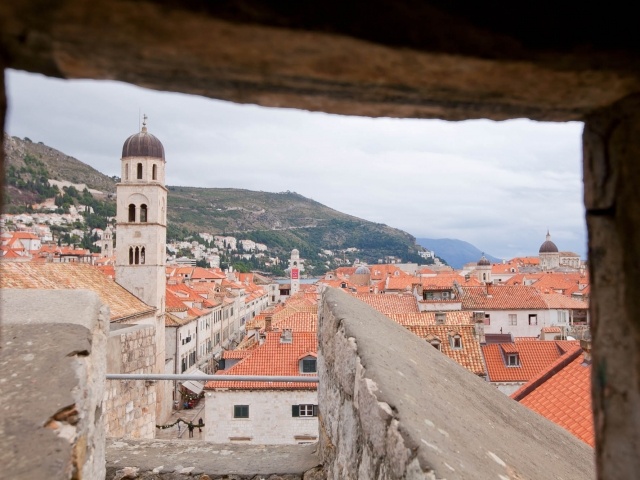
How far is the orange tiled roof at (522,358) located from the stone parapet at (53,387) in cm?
1859

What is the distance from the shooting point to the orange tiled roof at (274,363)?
15656 mm

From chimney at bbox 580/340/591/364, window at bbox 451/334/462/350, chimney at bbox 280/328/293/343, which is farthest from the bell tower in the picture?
chimney at bbox 580/340/591/364

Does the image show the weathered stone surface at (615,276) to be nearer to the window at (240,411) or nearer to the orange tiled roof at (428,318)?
the window at (240,411)

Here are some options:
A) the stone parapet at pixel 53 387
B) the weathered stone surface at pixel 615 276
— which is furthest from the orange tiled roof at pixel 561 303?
the weathered stone surface at pixel 615 276

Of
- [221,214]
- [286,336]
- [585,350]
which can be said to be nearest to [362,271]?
[286,336]

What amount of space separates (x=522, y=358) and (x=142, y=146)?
19598 mm

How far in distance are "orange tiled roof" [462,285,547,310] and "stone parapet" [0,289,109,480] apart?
3325 centimetres

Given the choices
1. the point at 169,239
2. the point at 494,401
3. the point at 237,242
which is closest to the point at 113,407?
the point at 494,401

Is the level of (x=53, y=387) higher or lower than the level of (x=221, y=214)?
lower

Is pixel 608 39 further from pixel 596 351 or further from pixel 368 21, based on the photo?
pixel 596 351

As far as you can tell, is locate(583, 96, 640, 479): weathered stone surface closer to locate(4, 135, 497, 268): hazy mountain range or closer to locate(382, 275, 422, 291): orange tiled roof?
locate(382, 275, 422, 291): orange tiled roof

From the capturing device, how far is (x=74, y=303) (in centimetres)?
295

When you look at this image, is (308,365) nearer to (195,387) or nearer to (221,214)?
(195,387)

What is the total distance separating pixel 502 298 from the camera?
35.5 meters
